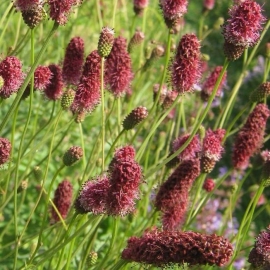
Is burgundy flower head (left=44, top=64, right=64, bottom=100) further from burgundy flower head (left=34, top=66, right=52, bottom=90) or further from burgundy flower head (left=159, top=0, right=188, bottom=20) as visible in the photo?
burgundy flower head (left=159, top=0, right=188, bottom=20)

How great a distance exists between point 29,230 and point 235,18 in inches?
59.4

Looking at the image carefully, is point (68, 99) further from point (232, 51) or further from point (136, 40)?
point (136, 40)

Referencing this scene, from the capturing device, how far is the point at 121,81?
6.78 ft

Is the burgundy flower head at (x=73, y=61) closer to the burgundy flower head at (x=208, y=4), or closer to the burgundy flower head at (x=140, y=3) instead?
the burgundy flower head at (x=140, y=3)

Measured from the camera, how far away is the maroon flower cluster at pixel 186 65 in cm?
184

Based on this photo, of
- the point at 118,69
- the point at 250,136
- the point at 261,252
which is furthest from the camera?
the point at 250,136

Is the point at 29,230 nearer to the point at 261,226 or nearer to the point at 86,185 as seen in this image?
the point at 86,185

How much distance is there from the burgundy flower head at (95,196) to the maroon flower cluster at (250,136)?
703mm

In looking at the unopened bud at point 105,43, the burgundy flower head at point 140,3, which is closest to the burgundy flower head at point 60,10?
the unopened bud at point 105,43

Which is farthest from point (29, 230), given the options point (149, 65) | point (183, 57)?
point (183, 57)

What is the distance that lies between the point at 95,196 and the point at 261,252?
0.47 m

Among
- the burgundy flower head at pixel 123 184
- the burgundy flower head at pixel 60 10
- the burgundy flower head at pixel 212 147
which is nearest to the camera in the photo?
the burgundy flower head at pixel 123 184

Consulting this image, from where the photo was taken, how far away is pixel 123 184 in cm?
148

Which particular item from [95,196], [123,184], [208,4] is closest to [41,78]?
[95,196]
